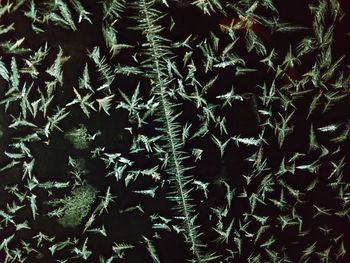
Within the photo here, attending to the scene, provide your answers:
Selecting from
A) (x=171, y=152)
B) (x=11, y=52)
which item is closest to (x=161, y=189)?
(x=171, y=152)

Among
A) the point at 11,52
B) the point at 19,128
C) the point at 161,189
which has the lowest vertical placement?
the point at 161,189

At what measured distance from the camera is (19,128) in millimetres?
769

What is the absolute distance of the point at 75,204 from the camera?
785 millimetres

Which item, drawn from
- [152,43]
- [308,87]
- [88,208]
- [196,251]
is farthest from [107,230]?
[308,87]

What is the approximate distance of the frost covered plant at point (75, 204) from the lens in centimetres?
78

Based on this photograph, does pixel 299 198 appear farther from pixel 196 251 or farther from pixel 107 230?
pixel 107 230

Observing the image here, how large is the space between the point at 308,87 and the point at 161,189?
34cm

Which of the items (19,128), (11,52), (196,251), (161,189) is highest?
(11,52)

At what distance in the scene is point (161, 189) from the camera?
77 centimetres

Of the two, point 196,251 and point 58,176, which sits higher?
point 58,176

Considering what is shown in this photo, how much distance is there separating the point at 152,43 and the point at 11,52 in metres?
0.26

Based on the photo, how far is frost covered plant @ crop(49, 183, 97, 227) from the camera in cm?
78

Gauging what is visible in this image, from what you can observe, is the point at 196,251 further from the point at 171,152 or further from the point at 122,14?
the point at 122,14

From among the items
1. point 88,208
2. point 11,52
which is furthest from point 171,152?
point 11,52
